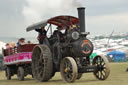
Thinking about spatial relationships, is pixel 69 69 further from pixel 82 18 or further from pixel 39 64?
pixel 82 18

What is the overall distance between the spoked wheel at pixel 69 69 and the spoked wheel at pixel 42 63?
707mm

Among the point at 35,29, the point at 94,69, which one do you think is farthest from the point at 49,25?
the point at 94,69

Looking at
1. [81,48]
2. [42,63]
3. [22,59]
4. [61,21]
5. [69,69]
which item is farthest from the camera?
[22,59]

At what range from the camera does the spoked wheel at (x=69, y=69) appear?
9.27 metres

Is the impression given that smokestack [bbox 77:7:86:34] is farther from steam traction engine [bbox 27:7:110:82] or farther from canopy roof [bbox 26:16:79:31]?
canopy roof [bbox 26:16:79:31]

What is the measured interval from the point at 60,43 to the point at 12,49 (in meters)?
4.66

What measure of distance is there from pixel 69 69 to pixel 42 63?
5.60 ft

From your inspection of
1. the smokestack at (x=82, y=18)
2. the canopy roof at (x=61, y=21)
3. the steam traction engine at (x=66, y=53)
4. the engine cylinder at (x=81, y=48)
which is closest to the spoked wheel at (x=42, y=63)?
the steam traction engine at (x=66, y=53)

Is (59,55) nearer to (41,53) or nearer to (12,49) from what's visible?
(41,53)

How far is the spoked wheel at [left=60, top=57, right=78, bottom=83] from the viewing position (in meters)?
9.27

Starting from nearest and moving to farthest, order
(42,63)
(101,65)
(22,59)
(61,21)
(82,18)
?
(101,65) < (82,18) < (42,63) < (61,21) < (22,59)

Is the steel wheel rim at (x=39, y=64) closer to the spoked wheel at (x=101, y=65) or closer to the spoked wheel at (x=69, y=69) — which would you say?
the spoked wheel at (x=69, y=69)

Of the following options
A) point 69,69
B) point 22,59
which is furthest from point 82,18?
point 22,59

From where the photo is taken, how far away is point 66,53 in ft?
34.5
